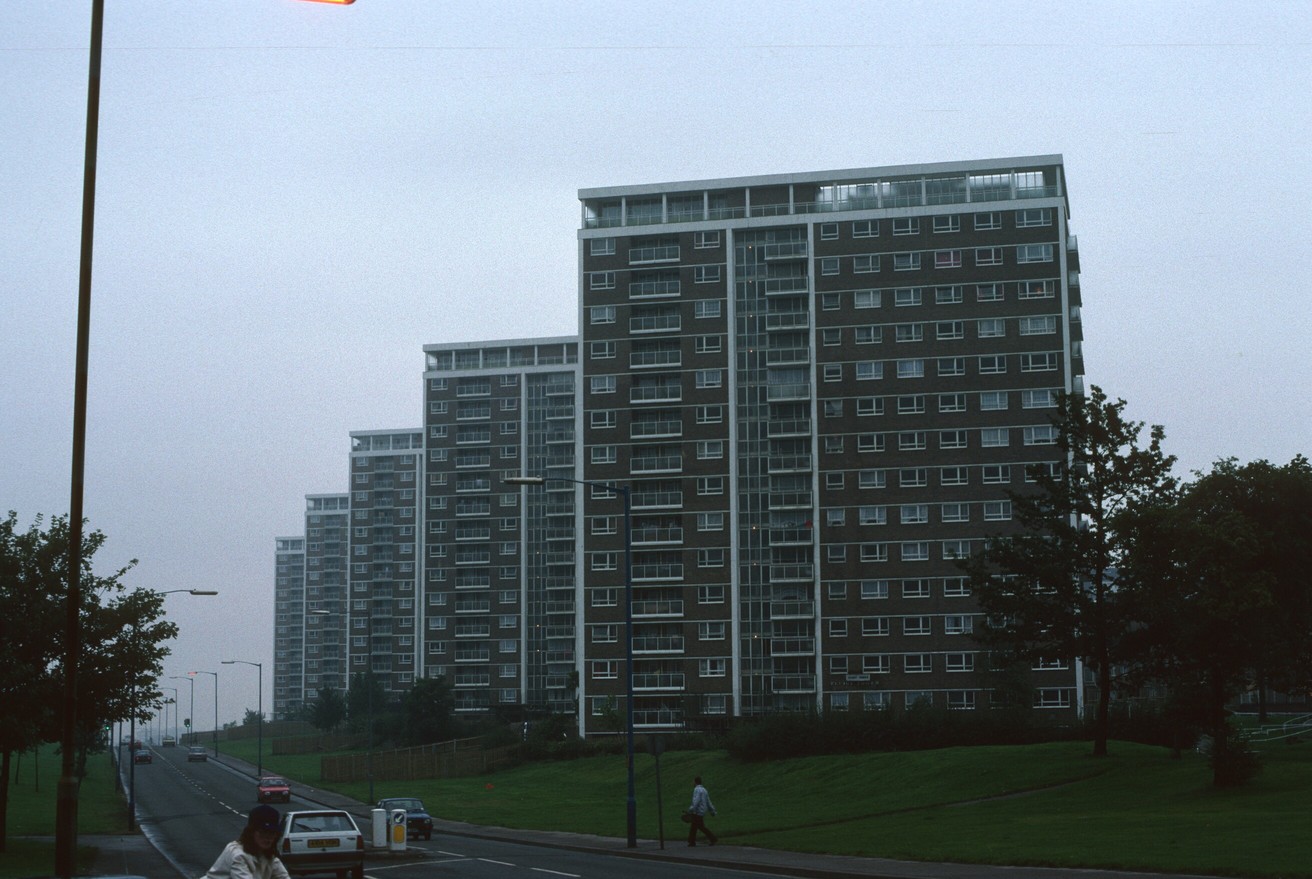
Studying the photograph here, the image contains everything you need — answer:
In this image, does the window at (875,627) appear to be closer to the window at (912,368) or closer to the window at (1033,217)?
the window at (912,368)

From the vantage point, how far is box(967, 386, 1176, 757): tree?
193 feet

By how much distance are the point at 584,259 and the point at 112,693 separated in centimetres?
8066

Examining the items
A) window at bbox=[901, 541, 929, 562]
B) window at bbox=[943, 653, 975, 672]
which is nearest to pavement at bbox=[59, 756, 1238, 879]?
window at bbox=[943, 653, 975, 672]

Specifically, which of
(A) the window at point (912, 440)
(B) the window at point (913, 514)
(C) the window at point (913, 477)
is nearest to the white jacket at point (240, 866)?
(B) the window at point (913, 514)

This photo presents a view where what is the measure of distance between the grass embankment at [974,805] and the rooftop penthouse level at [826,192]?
4907cm

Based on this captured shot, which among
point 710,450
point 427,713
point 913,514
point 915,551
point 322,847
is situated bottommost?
point 427,713

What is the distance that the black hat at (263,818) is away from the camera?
360 inches

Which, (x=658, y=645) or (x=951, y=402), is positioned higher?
(x=951, y=402)

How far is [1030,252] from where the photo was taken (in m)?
112

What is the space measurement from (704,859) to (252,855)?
88.8 ft

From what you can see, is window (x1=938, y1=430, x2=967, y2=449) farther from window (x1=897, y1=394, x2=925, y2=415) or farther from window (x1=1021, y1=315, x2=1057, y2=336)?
window (x1=1021, y1=315, x2=1057, y2=336)

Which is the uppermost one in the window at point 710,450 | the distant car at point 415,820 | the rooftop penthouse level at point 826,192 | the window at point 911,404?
the rooftop penthouse level at point 826,192

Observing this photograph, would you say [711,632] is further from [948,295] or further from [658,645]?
[948,295]

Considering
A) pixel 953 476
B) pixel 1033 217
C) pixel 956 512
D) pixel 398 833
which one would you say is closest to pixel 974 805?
pixel 398 833
